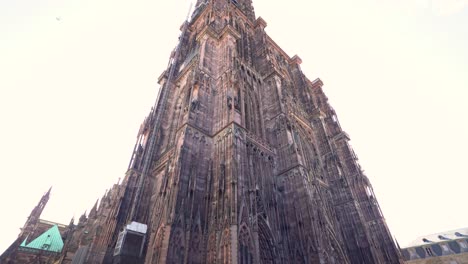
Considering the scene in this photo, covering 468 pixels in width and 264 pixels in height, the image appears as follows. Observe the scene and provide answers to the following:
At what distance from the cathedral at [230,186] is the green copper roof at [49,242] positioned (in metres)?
18.2

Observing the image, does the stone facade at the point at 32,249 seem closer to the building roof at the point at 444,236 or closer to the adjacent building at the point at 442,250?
the adjacent building at the point at 442,250

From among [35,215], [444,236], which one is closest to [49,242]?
[35,215]

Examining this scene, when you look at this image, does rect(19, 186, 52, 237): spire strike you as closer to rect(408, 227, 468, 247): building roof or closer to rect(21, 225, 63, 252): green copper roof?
rect(21, 225, 63, 252): green copper roof

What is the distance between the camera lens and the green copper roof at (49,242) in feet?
117

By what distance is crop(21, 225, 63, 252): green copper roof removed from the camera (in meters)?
35.8

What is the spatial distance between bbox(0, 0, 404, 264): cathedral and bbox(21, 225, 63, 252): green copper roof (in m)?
18.2

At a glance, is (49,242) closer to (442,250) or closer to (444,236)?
(442,250)

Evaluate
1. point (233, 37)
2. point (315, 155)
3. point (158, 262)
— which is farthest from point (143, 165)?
point (315, 155)

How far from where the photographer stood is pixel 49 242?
124 feet

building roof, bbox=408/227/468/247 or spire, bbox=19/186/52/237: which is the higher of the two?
spire, bbox=19/186/52/237

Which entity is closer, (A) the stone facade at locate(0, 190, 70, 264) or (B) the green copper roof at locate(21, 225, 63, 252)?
(A) the stone facade at locate(0, 190, 70, 264)

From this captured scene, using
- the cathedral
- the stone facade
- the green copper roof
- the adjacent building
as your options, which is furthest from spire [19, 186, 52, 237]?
the adjacent building

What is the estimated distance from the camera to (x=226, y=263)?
9.63 m

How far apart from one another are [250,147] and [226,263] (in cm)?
822
